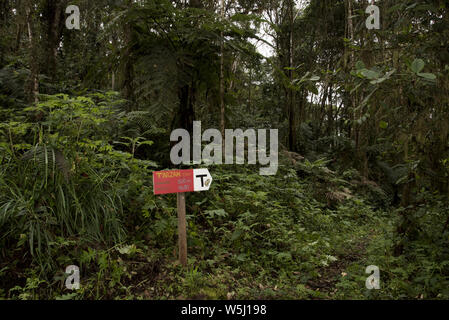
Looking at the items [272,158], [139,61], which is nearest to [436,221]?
[272,158]

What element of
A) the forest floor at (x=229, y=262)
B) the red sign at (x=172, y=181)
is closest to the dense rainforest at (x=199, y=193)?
the forest floor at (x=229, y=262)

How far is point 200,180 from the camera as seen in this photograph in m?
3.38

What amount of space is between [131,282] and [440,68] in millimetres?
3768

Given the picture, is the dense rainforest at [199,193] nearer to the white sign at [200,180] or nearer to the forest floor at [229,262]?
the forest floor at [229,262]

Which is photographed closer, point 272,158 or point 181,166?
point 181,166

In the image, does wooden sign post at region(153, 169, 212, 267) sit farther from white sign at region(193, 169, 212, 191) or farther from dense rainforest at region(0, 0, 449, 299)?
dense rainforest at region(0, 0, 449, 299)

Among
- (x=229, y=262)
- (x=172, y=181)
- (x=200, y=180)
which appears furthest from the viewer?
(x=229, y=262)

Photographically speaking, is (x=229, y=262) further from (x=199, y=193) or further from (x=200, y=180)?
(x=199, y=193)

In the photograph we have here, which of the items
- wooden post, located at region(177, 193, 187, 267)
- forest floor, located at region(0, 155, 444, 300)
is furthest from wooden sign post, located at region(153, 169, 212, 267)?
forest floor, located at region(0, 155, 444, 300)

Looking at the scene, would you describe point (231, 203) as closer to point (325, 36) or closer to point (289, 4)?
point (289, 4)

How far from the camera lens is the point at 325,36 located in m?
11.6

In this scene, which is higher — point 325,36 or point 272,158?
point 325,36

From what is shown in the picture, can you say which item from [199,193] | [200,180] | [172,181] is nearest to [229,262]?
[200,180]

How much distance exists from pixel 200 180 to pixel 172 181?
0.32 meters
